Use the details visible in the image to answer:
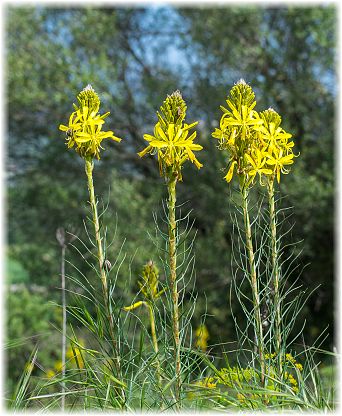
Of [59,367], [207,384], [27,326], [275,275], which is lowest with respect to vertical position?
[27,326]

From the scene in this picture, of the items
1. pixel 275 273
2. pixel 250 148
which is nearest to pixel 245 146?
pixel 250 148

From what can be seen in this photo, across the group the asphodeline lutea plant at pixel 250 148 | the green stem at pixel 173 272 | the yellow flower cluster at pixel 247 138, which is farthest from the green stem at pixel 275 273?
the green stem at pixel 173 272

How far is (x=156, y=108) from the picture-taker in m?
9.98

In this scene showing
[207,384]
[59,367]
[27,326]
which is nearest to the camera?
[207,384]

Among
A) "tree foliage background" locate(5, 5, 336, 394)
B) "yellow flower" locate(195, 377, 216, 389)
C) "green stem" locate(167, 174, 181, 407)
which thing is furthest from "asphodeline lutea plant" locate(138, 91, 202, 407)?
"tree foliage background" locate(5, 5, 336, 394)

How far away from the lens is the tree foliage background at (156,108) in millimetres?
9242

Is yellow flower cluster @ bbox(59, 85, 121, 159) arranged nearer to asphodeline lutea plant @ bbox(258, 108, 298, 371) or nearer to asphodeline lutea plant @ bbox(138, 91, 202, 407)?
asphodeline lutea plant @ bbox(138, 91, 202, 407)

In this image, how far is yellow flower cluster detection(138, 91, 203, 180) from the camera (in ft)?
8.43

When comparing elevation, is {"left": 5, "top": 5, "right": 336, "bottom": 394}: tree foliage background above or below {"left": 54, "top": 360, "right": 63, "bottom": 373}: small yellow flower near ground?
above

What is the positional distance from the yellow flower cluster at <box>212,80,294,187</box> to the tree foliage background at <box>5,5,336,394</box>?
5.77m

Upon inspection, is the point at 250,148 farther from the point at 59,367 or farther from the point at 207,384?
the point at 59,367

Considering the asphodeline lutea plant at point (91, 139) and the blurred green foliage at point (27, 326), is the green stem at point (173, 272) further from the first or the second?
the blurred green foliage at point (27, 326)

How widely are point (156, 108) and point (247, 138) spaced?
24.4 ft

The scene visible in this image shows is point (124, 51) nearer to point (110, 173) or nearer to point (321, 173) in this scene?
point (110, 173)
